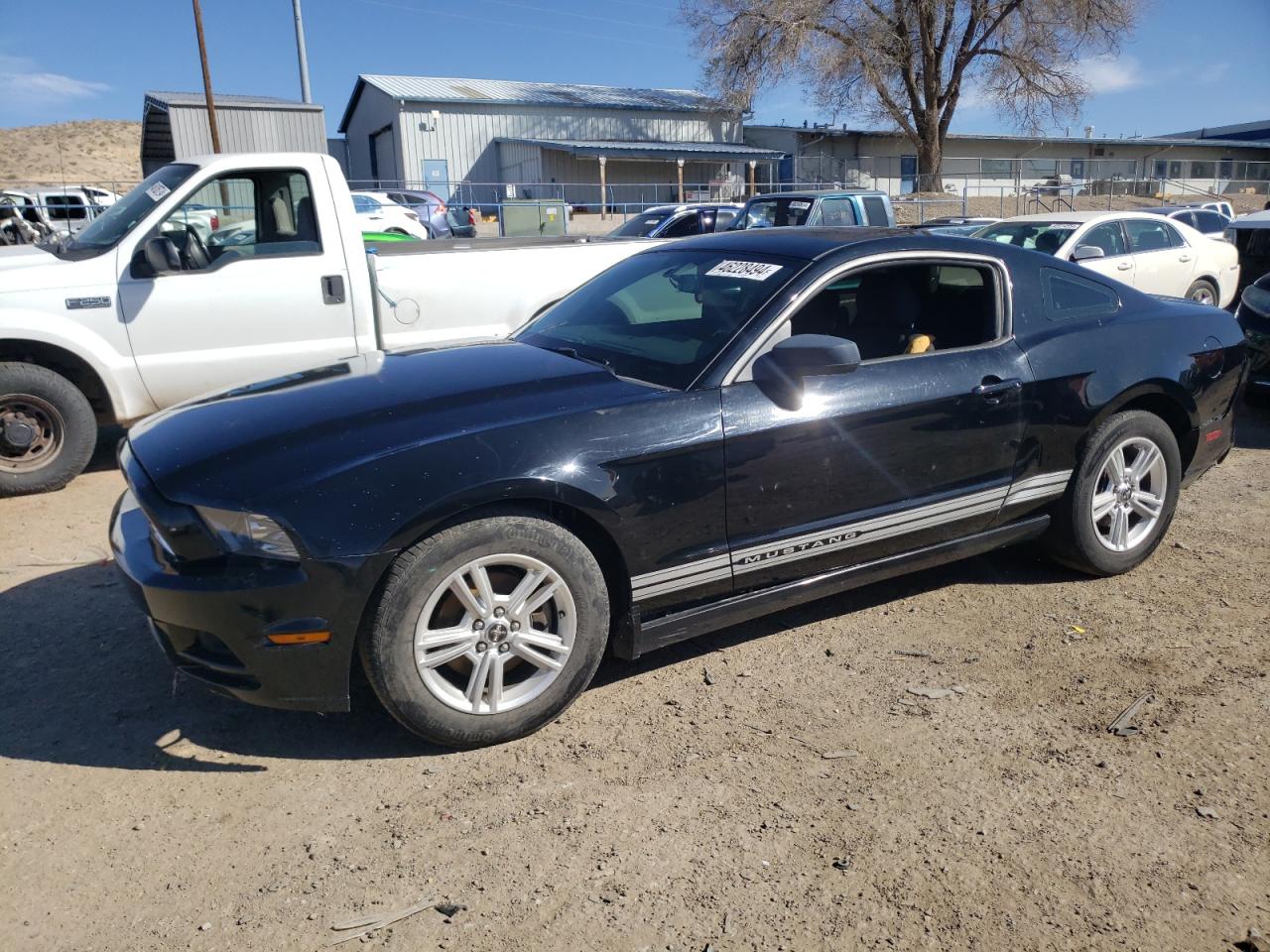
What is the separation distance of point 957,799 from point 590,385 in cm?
179

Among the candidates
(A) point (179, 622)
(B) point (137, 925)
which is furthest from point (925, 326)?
(B) point (137, 925)

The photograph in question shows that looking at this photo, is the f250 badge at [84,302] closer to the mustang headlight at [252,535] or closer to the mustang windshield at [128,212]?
the mustang windshield at [128,212]

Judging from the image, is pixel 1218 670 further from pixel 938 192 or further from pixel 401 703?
pixel 938 192

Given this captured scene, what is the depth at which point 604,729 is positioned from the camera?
325 centimetres

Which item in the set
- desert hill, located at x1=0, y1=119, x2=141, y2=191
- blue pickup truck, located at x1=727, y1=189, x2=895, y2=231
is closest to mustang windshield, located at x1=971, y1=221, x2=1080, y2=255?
blue pickup truck, located at x1=727, y1=189, x2=895, y2=231

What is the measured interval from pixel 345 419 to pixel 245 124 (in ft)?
79.6

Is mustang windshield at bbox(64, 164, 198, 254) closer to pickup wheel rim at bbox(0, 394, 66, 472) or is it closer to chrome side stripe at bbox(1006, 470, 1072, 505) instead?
pickup wheel rim at bbox(0, 394, 66, 472)

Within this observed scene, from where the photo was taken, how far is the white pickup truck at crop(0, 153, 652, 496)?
574 centimetres

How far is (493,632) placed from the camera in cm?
300

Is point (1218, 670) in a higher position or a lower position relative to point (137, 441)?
lower

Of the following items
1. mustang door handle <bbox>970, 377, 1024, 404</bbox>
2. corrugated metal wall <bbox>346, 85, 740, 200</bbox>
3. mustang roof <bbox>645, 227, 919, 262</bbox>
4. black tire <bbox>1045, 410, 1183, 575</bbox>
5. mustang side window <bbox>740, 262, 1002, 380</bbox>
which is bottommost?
black tire <bbox>1045, 410, 1183, 575</bbox>

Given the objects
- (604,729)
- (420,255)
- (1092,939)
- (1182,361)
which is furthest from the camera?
(420,255)

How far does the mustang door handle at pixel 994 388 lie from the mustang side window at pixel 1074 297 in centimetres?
47

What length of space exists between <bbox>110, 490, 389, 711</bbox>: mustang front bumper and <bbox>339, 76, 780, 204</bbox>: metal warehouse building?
120 ft
